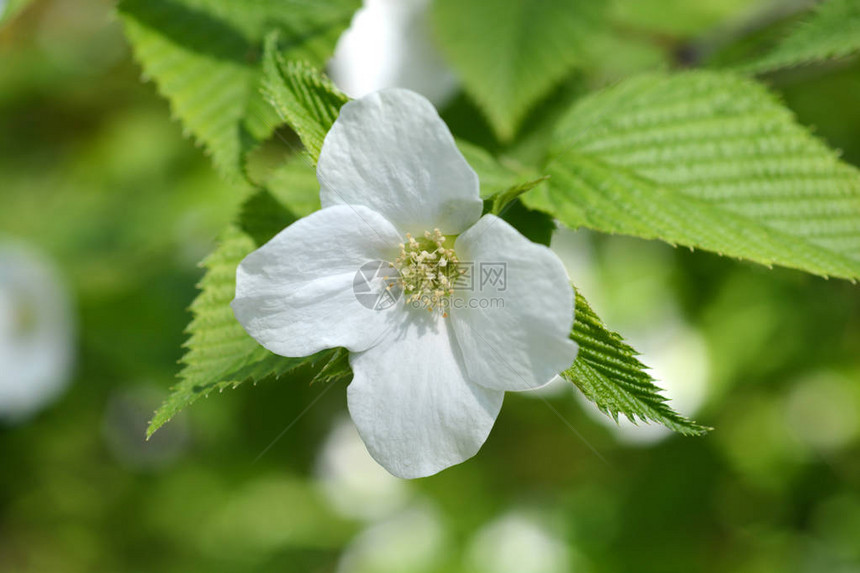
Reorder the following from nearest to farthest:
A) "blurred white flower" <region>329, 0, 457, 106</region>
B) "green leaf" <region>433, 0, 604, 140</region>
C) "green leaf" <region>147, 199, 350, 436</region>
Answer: "green leaf" <region>147, 199, 350, 436</region>, "green leaf" <region>433, 0, 604, 140</region>, "blurred white flower" <region>329, 0, 457, 106</region>

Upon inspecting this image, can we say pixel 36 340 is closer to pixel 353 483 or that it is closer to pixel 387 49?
pixel 353 483

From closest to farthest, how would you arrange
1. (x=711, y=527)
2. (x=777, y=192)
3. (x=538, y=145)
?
1. (x=777, y=192)
2. (x=538, y=145)
3. (x=711, y=527)

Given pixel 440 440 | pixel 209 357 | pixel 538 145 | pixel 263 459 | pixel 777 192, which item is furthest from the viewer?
pixel 263 459

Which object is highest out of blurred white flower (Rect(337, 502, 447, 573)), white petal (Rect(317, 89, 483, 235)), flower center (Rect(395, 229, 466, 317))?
white petal (Rect(317, 89, 483, 235))

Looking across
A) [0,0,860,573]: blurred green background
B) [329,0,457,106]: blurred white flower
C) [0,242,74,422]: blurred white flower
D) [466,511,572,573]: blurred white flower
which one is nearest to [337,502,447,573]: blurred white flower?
[0,0,860,573]: blurred green background

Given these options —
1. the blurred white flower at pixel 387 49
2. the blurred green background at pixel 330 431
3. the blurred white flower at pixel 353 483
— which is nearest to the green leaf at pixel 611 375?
the blurred white flower at pixel 387 49

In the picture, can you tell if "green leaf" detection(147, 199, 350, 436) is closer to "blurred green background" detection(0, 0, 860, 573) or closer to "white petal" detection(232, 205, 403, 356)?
"white petal" detection(232, 205, 403, 356)

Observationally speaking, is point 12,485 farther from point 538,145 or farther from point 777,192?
point 777,192

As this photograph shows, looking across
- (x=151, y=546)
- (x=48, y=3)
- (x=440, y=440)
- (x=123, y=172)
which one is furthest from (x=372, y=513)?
(x=48, y=3)
